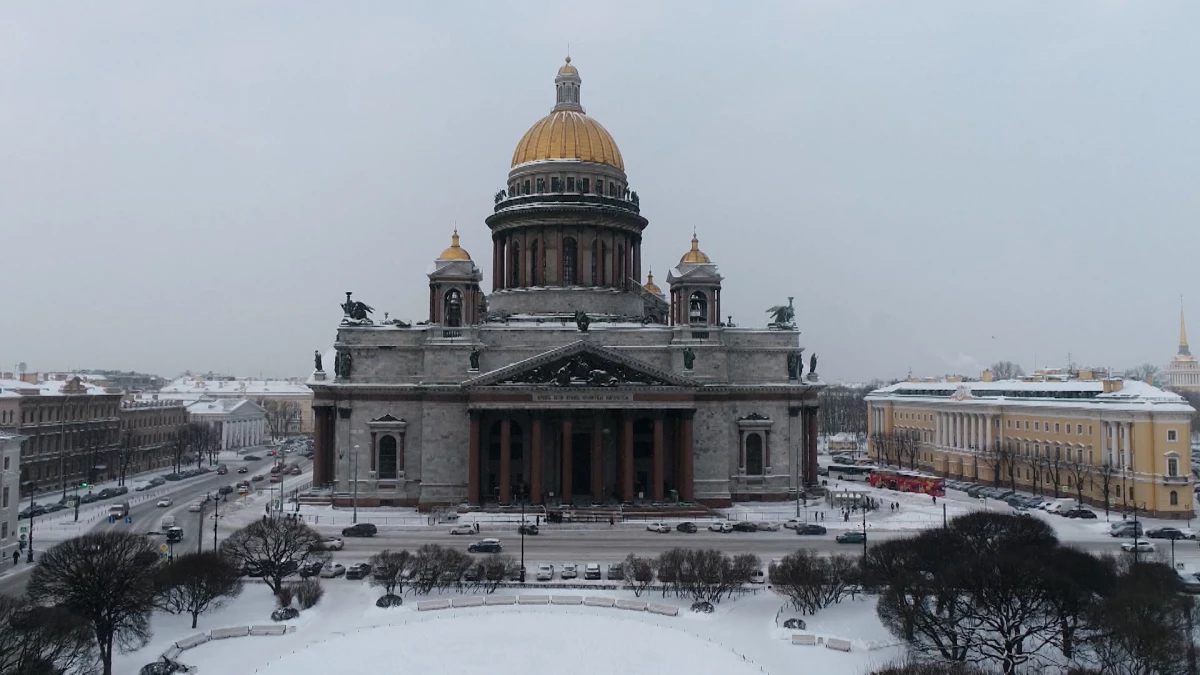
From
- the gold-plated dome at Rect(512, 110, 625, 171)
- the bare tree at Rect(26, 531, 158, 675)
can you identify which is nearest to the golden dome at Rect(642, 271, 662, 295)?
the gold-plated dome at Rect(512, 110, 625, 171)

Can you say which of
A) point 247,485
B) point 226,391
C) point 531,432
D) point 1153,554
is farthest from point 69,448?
point 226,391

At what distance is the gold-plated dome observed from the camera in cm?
7544

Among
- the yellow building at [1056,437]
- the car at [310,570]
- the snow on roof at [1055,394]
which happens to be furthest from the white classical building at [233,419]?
the snow on roof at [1055,394]

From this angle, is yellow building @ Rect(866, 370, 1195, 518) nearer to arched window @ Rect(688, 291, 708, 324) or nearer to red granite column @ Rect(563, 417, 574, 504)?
arched window @ Rect(688, 291, 708, 324)

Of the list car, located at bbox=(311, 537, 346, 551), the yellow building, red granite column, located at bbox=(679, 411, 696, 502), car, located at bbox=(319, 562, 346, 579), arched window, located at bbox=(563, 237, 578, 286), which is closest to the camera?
car, located at bbox=(319, 562, 346, 579)

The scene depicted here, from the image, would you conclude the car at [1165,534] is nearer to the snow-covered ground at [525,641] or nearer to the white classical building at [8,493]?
the snow-covered ground at [525,641]

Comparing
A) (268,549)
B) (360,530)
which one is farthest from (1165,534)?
(268,549)

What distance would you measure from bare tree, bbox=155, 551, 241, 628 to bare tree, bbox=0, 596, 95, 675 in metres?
4.79

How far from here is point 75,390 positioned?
87125 mm

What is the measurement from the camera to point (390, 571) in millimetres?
37625

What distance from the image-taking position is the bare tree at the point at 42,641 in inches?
934

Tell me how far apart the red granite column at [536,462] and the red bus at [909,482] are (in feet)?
114

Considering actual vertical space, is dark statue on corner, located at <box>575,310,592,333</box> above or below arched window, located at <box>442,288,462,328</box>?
below

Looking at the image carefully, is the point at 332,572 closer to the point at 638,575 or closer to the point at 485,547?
the point at 485,547
